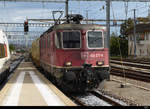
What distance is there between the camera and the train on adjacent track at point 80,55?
38.0ft

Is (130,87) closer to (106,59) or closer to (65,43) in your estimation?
(106,59)

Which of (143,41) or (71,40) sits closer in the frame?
(71,40)

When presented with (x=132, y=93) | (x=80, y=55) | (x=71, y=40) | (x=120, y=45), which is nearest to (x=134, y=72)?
(x=132, y=93)

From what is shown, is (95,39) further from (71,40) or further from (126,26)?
(126,26)

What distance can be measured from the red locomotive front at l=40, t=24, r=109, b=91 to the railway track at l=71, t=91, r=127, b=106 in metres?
0.48

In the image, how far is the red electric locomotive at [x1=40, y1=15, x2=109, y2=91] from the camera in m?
11.6

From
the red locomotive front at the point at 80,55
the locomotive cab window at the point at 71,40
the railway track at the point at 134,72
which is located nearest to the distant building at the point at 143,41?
the railway track at the point at 134,72

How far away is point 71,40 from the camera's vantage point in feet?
39.0

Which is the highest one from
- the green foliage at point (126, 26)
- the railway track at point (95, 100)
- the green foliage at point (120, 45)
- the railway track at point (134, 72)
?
the green foliage at point (126, 26)

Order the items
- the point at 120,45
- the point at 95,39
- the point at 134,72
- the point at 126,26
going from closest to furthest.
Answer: the point at 95,39 < the point at 134,72 < the point at 120,45 < the point at 126,26

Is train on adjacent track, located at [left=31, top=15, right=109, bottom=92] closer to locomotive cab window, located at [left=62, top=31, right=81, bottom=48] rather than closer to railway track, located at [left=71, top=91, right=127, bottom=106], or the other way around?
locomotive cab window, located at [left=62, top=31, right=81, bottom=48]

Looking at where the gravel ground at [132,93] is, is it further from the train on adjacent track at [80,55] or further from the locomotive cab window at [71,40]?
the locomotive cab window at [71,40]

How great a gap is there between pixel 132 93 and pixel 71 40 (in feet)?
11.6

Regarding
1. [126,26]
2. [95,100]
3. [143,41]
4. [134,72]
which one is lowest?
[95,100]
